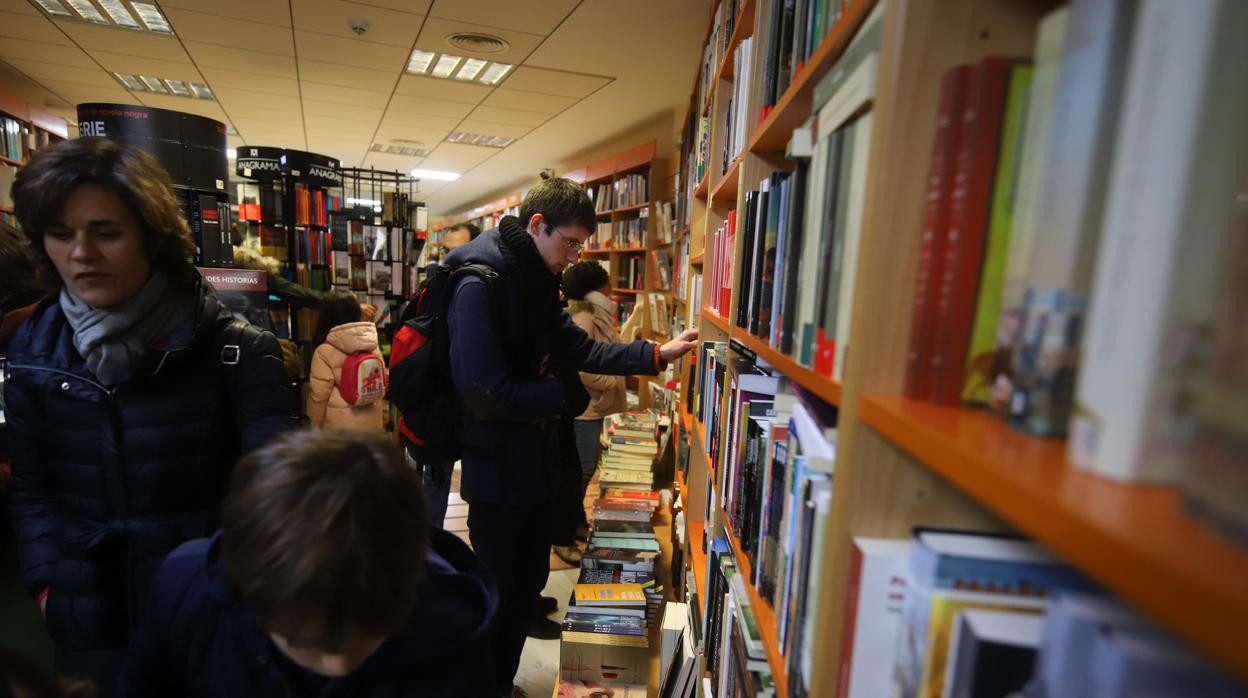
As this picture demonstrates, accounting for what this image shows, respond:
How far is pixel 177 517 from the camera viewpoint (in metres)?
1.20

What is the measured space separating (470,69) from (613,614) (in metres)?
3.64

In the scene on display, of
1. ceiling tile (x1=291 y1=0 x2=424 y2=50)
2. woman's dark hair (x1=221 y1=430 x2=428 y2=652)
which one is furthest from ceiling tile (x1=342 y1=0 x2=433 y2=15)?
woman's dark hair (x1=221 y1=430 x2=428 y2=652)

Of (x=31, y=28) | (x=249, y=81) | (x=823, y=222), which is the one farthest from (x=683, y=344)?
(x=31, y=28)

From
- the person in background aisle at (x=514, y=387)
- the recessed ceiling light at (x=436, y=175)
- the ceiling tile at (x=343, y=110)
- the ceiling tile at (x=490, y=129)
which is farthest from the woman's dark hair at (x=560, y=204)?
the recessed ceiling light at (x=436, y=175)

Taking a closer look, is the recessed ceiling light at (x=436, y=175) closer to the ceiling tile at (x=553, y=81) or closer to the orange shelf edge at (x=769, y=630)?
the ceiling tile at (x=553, y=81)

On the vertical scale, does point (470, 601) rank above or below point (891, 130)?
below

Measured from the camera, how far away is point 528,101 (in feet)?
15.0

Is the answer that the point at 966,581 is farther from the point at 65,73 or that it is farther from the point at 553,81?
the point at 65,73

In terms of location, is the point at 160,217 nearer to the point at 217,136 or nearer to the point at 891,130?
the point at 891,130

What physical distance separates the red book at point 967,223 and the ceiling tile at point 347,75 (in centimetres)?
440

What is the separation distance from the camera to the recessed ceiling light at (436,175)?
852 cm

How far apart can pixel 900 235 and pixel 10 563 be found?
3790mm

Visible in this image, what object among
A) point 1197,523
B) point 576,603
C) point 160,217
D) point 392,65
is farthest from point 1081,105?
point 392,65

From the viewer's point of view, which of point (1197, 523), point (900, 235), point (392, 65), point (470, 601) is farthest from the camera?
point (392, 65)
